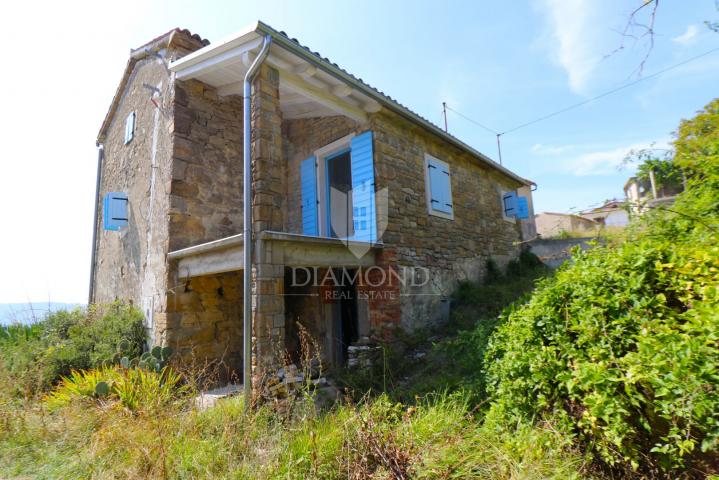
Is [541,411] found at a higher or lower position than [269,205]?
lower

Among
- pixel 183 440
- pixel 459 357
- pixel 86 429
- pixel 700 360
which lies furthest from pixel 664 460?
pixel 86 429

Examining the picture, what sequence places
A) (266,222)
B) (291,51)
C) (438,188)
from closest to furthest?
(266,222)
(291,51)
(438,188)

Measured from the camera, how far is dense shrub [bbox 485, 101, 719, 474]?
1982mm

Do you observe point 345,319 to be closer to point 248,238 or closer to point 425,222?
point 425,222

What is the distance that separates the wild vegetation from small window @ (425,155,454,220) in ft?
12.2

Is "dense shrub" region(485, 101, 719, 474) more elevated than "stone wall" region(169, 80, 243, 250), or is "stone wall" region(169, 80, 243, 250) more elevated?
"stone wall" region(169, 80, 243, 250)

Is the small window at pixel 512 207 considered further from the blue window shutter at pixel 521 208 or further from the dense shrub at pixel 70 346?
the dense shrub at pixel 70 346

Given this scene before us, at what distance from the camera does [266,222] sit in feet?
13.9

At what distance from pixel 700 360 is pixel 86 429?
498 centimetres

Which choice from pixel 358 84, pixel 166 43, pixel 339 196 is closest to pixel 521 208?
pixel 339 196

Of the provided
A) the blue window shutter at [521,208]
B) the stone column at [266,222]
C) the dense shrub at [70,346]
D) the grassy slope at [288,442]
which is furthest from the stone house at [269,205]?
the blue window shutter at [521,208]

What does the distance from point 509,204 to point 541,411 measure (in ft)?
27.2

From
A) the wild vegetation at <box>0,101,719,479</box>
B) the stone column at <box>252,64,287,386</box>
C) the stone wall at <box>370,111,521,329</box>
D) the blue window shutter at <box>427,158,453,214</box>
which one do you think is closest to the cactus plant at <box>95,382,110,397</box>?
the wild vegetation at <box>0,101,719,479</box>

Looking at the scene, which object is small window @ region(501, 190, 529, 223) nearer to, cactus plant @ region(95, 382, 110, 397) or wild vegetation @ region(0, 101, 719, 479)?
wild vegetation @ region(0, 101, 719, 479)
